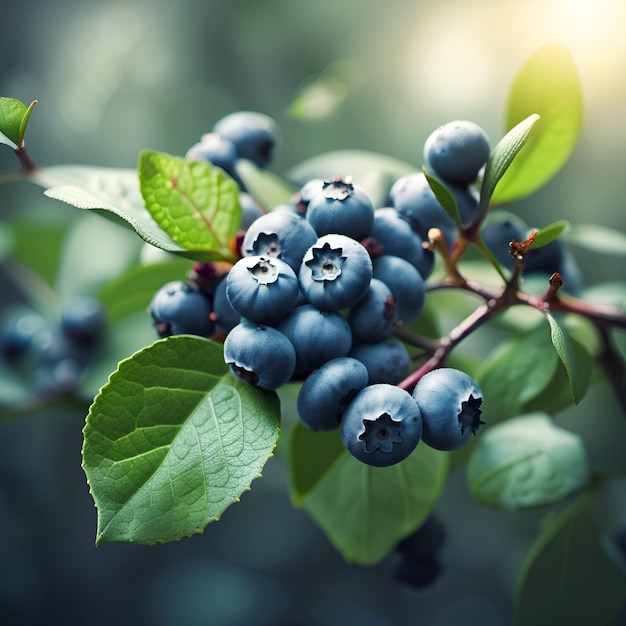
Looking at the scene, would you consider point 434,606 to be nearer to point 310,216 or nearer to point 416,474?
point 416,474

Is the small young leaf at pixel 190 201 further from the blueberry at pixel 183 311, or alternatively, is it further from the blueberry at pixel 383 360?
the blueberry at pixel 383 360

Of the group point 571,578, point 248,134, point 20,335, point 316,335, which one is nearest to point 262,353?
point 316,335

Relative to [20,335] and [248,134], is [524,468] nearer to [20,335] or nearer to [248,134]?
[248,134]

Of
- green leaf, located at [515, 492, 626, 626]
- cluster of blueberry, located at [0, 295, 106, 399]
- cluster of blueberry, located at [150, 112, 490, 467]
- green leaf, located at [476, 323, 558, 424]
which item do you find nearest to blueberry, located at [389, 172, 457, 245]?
cluster of blueberry, located at [150, 112, 490, 467]

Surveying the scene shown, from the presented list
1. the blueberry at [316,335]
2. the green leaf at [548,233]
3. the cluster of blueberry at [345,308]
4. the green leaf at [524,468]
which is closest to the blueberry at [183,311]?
the cluster of blueberry at [345,308]

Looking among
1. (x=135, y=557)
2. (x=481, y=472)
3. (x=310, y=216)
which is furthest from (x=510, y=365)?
(x=135, y=557)

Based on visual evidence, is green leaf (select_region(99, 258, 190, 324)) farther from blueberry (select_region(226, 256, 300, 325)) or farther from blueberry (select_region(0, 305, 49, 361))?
blueberry (select_region(0, 305, 49, 361))
